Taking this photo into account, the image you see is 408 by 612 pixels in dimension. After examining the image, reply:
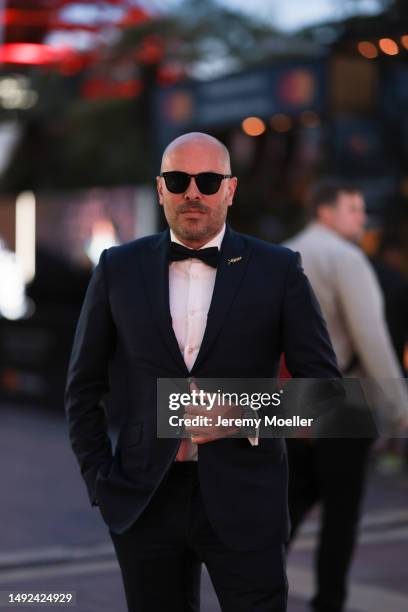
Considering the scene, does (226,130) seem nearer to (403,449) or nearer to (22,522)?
(403,449)

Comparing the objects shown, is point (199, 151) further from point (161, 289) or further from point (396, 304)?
point (396, 304)

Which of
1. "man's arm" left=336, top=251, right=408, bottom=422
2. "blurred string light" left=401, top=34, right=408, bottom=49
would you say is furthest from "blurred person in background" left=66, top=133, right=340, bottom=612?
"blurred string light" left=401, top=34, right=408, bottom=49

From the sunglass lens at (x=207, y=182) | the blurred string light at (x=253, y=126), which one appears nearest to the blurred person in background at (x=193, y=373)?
the sunglass lens at (x=207, y=182)

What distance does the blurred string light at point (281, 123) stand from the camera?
12480 millimetres

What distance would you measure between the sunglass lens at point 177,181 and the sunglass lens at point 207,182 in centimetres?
3

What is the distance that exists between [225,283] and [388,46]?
24.0ft

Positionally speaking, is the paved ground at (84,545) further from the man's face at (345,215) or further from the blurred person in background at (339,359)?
the man's face at (345,215)

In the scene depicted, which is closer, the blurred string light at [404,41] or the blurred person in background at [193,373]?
the blurred person in background at [193,373]

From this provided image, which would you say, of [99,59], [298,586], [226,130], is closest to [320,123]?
[226,130]

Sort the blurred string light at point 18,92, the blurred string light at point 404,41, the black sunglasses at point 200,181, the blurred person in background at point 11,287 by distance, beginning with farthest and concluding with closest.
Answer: the blurred person in background at point 11,287 → the blurred string light at point 18,92 → the blurred string light at point 404,41 → the black sunglasses at point 200,181

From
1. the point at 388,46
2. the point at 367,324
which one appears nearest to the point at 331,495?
the point at 367,324

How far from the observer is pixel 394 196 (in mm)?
11445

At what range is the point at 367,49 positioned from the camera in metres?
11.1

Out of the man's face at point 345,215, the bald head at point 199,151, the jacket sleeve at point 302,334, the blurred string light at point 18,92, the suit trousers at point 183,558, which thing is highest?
the blurred string light at point 18,92
